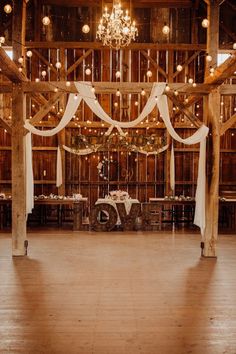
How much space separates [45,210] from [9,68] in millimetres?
6663

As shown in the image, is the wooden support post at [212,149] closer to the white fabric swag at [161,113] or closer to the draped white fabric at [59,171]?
the white fabric swag at [161,113]

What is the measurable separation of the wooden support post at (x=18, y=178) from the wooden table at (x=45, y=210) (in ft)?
10.4

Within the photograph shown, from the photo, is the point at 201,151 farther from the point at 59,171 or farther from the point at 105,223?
the point at 59,171

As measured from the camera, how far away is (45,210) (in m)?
12.9

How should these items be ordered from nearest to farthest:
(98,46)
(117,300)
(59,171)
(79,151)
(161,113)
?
(117,300) → (161,113) → (98,46) → (59,171) → (79,151)

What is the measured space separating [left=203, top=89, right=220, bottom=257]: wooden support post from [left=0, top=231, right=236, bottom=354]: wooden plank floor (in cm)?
36

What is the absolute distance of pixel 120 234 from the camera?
10859 mm

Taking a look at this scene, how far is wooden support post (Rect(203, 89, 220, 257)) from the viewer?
8156mm

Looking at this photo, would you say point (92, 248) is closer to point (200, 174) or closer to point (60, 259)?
point (60, 259)

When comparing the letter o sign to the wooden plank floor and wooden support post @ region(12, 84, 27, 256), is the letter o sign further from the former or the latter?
wooden support post @ region(12, 84, 27, 256)

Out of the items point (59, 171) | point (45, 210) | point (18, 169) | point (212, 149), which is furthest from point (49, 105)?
point (45, 210)

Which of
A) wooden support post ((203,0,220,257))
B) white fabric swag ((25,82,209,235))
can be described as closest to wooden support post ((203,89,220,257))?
wooden support post ((203,0,220,257))

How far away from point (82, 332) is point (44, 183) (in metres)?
9.64

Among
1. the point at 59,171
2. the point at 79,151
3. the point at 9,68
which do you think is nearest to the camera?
the point at 9,68
